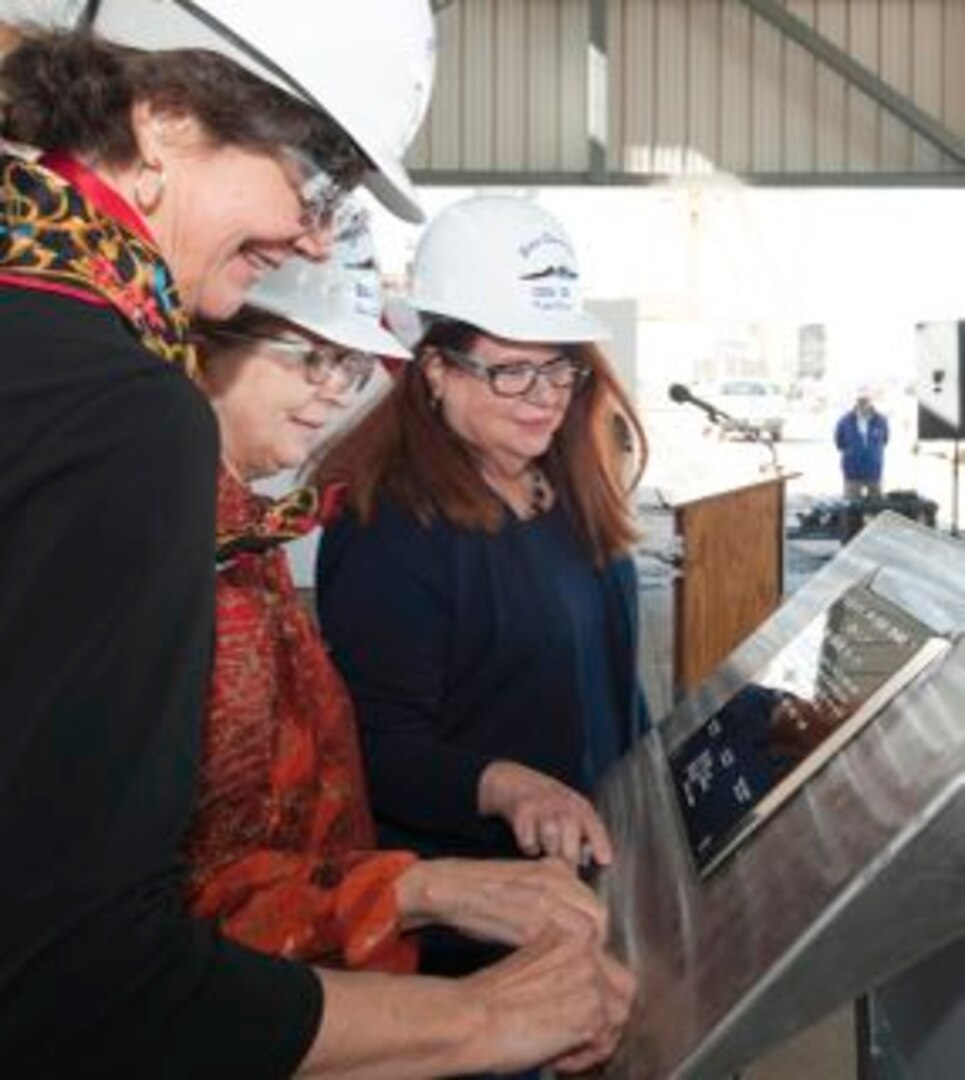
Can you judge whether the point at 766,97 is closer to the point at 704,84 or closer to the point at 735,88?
the point at 735,88

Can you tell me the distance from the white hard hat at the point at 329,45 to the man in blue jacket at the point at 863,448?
12.0m

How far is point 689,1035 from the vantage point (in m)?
0.84

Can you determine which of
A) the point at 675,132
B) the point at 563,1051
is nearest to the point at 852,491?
the point at 675,132

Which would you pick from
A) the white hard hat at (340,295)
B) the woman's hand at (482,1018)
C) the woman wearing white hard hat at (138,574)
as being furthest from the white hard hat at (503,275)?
the woman's hand at (482,1018)

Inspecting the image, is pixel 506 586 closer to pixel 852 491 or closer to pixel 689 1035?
pixel 689 1035

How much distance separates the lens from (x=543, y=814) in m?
1.38

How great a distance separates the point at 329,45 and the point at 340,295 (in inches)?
25.1

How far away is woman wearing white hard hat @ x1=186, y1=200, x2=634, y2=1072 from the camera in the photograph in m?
1.08

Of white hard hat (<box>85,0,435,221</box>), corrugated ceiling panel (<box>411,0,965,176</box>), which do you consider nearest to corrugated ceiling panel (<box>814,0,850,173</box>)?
corrugated ceiling panel (<box>411,0,965,176</box>)

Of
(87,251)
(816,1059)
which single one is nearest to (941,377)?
(816,1059)

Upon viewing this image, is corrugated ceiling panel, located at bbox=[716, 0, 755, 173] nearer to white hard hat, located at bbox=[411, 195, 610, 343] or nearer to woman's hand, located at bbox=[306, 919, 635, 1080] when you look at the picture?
white hard hat, located at bbox=[411, 195, 610, 343]

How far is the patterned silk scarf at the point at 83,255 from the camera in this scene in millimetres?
738

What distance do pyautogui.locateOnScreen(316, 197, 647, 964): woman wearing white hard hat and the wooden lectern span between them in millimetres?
2654

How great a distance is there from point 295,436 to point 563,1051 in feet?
2.72
